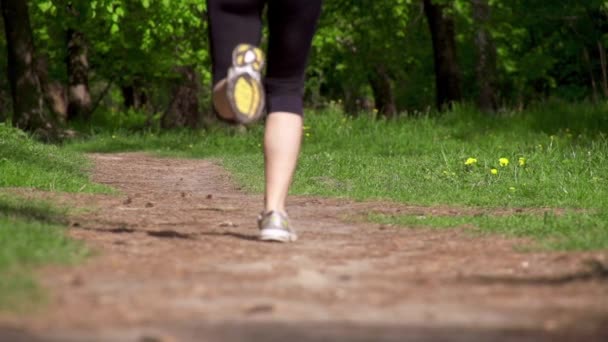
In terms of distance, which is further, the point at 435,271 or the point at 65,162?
the point at 65,162

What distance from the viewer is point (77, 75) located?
3328 cm

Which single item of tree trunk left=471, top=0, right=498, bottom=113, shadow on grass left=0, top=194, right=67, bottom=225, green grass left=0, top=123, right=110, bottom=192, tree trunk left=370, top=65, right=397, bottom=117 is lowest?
tree trunk left=370, top=65, right=397, bottom=117

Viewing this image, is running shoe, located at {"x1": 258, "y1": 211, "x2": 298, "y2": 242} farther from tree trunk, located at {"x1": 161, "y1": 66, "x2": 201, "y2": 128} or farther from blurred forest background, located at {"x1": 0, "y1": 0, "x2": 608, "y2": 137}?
tree trunk, located at {"x1": 161, "y1": 66, "x2": 201, "y2": 128}

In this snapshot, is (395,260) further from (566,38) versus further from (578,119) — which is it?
(566,38)

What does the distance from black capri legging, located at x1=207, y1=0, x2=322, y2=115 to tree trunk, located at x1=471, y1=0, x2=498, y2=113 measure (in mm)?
20950

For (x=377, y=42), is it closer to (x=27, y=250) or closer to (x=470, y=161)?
(x=470, y=161)

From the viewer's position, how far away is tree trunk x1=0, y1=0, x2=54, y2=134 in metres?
21.6

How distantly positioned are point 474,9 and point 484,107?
210cm

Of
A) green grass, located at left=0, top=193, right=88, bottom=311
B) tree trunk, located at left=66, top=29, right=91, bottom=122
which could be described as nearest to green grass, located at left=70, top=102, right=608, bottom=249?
green grass, located at left=0, top=193, right=88, bottom=311

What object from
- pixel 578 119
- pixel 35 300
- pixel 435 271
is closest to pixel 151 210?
pixel 435 271

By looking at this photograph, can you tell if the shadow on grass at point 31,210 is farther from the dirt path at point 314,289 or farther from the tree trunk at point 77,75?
the tree trunk at point 77,75

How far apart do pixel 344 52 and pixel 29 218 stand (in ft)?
107

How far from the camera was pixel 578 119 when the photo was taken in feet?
64.4

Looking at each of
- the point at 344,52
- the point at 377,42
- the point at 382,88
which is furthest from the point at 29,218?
the point at 382,88
